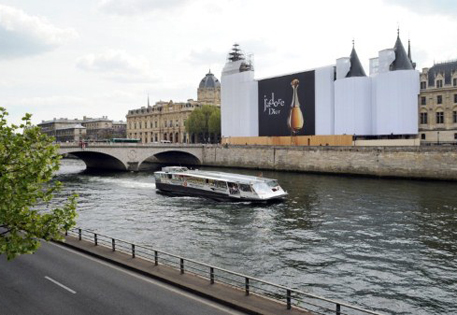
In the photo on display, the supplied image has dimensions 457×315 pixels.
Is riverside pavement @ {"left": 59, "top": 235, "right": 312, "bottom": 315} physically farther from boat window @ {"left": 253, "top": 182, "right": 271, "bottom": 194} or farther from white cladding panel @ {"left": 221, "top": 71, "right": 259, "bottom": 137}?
white cladding panel @ {"left": 221, "top": 71, "right": 259, "bottom": 137}

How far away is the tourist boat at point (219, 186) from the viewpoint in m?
47.5

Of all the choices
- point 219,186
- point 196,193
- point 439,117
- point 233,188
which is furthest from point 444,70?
point 196,193

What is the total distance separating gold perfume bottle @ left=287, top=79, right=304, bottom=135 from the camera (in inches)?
3588

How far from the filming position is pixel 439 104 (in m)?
81.1

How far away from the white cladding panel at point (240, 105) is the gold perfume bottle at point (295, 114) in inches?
459

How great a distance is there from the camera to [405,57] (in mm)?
78375

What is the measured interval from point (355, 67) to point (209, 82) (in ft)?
344

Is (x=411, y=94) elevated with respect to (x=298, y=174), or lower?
elevated

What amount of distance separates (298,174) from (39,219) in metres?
68.3

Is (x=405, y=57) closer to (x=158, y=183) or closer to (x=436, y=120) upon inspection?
(x=436, y=120)

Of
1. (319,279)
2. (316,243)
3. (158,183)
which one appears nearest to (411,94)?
(158,183)

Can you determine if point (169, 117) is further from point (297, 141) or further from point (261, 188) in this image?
point (261, 188)

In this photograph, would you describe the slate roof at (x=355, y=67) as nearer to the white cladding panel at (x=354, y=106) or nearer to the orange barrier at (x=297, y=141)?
the white cladding panel at (x=354, y=106)

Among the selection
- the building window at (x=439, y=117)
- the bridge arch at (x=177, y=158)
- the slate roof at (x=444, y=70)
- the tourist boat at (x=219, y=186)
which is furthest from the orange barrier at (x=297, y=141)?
the tourist boat at (x=219, y=186)
